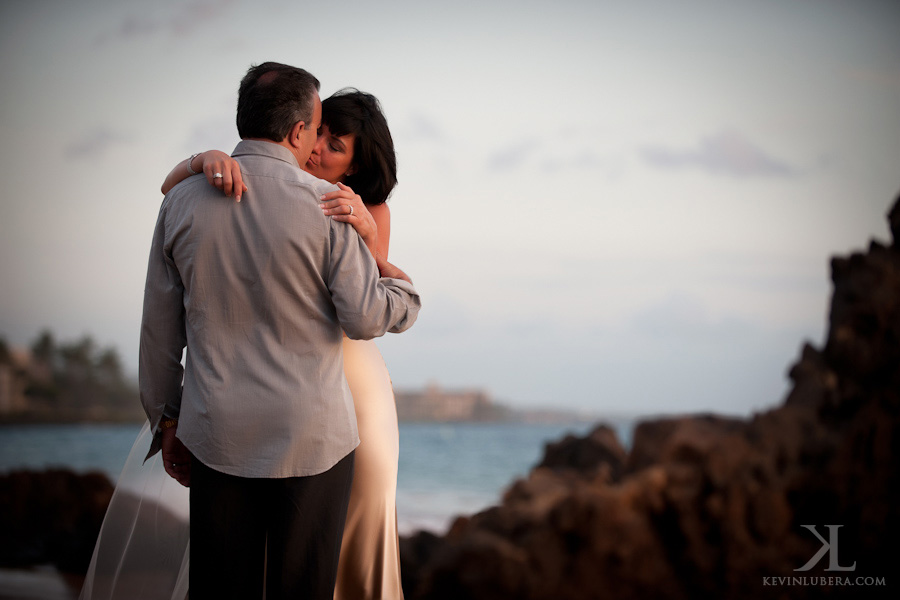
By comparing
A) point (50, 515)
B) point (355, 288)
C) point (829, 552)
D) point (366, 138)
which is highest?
point (366, 138)

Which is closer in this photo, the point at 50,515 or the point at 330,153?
the point at 330,153

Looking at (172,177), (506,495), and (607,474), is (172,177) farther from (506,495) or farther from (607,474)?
(607,474)

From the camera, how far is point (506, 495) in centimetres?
255

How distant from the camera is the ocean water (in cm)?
2059

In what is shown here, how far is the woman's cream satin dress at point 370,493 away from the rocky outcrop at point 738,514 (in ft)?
2.12

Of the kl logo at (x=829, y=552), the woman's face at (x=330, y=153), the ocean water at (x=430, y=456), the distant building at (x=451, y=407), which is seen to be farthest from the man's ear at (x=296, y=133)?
the distant building at (x=451, y=407)

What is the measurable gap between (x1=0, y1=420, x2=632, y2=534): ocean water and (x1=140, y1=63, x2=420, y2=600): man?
1237 cm

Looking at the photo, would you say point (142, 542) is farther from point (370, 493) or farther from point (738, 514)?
point (738, 514)

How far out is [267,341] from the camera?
2102 mm

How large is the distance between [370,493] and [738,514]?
139 centimetres

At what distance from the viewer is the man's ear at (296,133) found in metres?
2.25

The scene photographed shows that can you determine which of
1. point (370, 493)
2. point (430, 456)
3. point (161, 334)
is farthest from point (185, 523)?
point (430, 456)

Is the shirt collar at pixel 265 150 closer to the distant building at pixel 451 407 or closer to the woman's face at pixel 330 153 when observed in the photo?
the woman's face at pixel 330 153

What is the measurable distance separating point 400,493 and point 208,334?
20734mm
